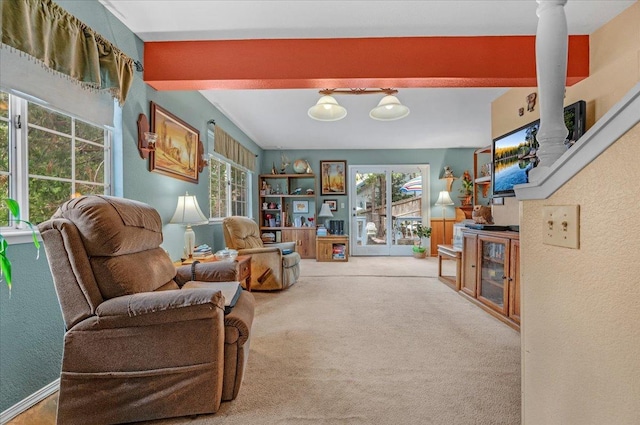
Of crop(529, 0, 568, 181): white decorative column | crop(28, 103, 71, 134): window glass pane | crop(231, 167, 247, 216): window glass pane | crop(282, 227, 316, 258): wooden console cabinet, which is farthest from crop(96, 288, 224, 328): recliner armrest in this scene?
crop(282, 227, 316, 258): wooden console cabinet

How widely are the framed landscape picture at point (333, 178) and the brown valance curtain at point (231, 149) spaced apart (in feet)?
5.35

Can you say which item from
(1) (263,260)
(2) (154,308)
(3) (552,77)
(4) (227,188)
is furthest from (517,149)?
(4) (227,188)

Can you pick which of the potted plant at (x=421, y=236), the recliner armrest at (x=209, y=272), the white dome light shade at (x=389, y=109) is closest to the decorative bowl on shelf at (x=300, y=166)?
the potted plant at (x=421, y=236)

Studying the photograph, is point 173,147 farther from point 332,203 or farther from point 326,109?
point 332,203

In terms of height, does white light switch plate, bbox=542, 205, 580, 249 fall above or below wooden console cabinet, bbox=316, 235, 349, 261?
above

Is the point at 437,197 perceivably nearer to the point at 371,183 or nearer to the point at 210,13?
the point at 371,183

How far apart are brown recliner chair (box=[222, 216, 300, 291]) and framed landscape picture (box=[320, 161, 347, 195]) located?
112 inches

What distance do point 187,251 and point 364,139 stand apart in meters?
3.97

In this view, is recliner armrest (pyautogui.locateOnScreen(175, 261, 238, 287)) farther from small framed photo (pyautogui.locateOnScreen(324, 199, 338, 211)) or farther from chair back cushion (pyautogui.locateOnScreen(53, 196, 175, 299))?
small framed photo (pyautogui.locateOnScreen(324, 199, 338, 211))

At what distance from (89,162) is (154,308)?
4.34 ft

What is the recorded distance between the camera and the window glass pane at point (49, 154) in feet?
5.17

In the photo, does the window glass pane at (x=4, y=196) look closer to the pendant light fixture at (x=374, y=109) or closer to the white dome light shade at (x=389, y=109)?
the pendant light fixture at (x=374, y=109)

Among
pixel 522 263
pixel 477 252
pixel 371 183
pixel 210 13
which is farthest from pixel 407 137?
pixel 522 263

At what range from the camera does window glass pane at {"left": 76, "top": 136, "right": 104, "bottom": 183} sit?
6.22 feet
